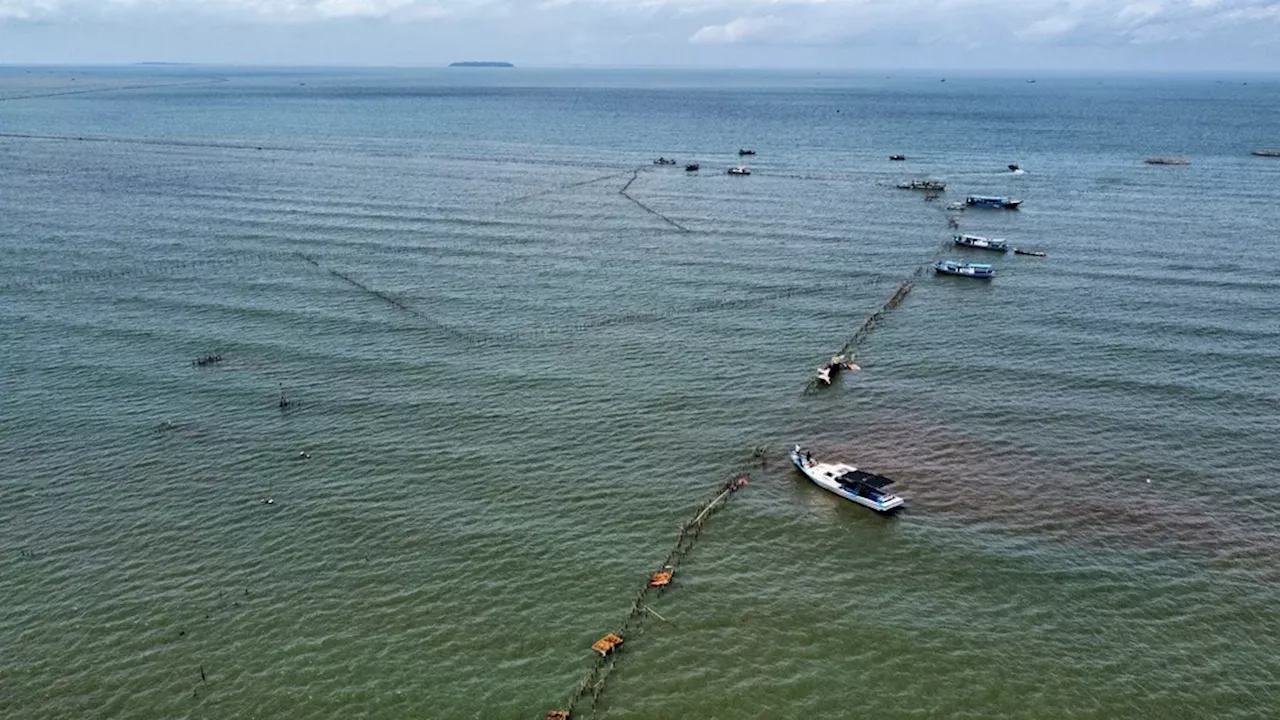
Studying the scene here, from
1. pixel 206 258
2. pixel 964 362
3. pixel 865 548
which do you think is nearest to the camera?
pixel 865 548

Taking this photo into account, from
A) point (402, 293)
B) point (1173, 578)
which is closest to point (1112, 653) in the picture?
point (1173, 578)

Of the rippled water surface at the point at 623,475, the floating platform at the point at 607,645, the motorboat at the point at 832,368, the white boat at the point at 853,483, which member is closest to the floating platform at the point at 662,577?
the rippled water surface at the point at 623,475

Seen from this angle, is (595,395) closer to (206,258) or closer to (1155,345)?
(1155,345)

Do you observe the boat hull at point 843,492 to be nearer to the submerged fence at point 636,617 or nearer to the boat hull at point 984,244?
the submerged fence at point 636,617

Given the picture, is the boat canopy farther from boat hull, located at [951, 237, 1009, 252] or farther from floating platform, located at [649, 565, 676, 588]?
boat hull, located at [951, 237, 1009, 252]

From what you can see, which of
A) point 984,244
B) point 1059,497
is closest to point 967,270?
point 984,244

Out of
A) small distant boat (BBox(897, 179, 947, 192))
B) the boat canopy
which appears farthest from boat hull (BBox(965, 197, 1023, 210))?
the boat canopy
